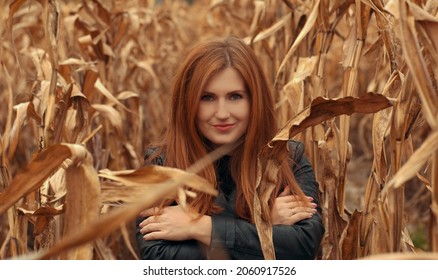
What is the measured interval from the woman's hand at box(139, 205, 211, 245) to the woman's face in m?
A: 0.17

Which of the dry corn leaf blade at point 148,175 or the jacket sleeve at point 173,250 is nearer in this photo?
the dry corn leaf blade at point 148,175

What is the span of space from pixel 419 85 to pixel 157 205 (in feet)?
2.14

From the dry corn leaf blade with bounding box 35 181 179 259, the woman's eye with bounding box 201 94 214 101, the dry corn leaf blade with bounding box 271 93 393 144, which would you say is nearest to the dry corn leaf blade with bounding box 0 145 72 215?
the dry corn leaf blade with bounding box 35 181 179 259

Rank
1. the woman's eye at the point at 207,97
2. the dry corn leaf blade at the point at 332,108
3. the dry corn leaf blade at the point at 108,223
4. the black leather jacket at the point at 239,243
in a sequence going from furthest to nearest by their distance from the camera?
the woman's eye at the point at 207,97 < the black leather jacket at the point at 239,243 < the dry corn leaf blade at the point at 332,108 < the dry corn leaf blade at the point at 108,223

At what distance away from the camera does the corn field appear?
0.81m

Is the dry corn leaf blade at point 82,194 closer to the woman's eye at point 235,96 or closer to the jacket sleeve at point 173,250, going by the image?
the jacket sleeve at point 173,250

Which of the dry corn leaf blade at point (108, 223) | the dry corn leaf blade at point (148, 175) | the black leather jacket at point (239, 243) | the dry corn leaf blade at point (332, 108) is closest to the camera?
the dry corn leaf blade at point (108, 223)

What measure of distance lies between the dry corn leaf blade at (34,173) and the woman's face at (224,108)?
21.9 inches

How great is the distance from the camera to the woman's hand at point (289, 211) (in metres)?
1.29

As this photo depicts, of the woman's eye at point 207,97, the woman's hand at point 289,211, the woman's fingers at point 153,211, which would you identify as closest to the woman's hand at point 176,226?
the woman's fingers at point 153,211

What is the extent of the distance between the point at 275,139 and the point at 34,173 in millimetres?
395

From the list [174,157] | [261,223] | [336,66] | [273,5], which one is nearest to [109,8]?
[273,5]

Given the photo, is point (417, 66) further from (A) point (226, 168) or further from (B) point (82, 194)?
(A) point (226, 168)
